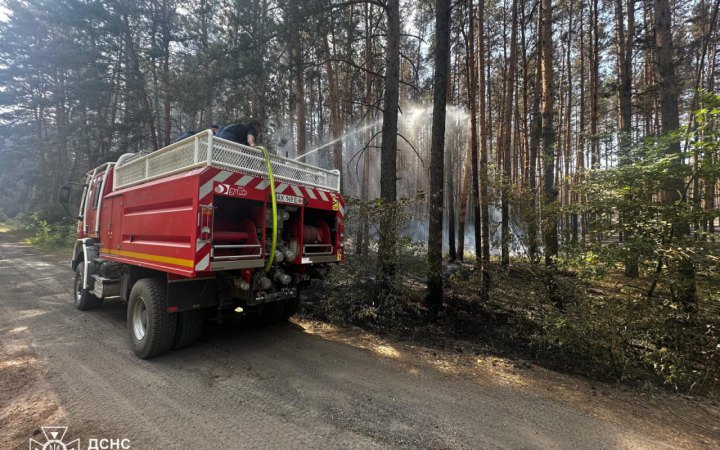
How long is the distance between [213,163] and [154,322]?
6.98ft

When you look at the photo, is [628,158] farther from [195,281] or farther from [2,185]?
[2,185]

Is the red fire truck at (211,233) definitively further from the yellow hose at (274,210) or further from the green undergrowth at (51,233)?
the green undergrowth at (51,233)

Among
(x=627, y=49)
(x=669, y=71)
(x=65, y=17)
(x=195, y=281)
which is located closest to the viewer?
(x=195, y=281)

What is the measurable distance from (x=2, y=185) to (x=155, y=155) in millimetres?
66997

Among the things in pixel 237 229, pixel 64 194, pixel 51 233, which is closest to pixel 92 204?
pixel 64 194

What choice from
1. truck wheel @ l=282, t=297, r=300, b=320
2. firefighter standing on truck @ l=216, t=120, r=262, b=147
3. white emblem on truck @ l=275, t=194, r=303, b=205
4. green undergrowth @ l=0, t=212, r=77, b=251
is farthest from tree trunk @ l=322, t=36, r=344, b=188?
green undergrowth @ l=0, t=212, r=77, b=251

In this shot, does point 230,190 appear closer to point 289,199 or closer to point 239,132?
point 289,199

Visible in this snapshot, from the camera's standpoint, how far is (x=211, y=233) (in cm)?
348

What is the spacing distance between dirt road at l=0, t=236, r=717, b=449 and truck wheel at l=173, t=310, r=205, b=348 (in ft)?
0.57

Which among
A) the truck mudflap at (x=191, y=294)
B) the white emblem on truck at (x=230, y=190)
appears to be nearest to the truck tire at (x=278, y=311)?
the truck mudflap at (x=191, y=294)

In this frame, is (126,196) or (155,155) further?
(126,196)

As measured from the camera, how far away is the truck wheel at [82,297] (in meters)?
6.23

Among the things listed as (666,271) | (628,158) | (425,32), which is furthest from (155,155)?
(425,32)

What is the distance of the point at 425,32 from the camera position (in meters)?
18.6
